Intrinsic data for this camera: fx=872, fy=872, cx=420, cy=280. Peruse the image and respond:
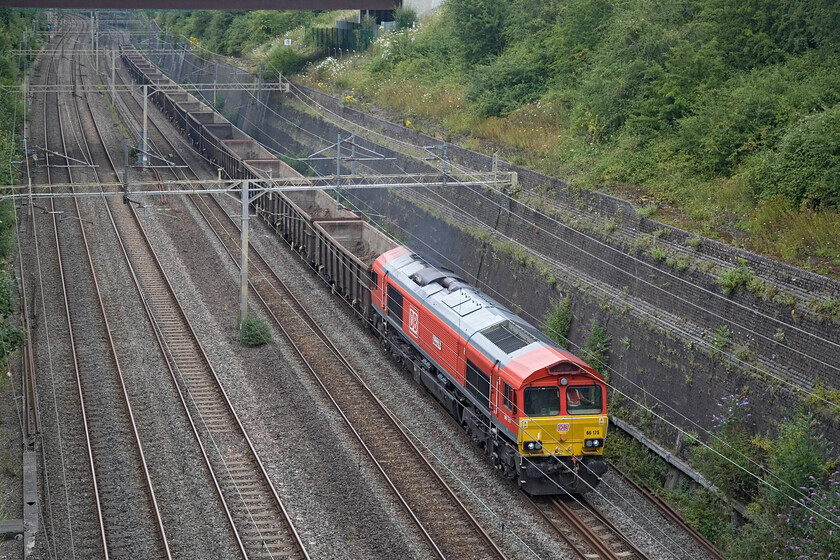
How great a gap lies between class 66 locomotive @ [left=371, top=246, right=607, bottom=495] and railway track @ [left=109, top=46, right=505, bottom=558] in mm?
1445

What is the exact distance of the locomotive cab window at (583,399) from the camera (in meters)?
17.2

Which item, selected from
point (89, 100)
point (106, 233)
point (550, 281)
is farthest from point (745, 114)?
point (89, 100)

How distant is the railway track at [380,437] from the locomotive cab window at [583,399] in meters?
2.91

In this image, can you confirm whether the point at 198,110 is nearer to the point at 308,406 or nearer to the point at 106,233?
the point at 106,233

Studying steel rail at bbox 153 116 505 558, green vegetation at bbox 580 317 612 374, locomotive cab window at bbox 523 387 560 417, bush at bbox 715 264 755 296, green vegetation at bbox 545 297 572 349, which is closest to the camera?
steel rail at bbox 153 116 505 558

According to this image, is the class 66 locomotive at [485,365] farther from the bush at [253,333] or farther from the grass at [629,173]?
the grass at [629,173]

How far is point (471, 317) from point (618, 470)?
4654 mm

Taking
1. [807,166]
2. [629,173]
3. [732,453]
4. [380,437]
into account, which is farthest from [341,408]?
[807,166]

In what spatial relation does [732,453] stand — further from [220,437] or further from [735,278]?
[220,437]

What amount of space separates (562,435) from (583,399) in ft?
2.71

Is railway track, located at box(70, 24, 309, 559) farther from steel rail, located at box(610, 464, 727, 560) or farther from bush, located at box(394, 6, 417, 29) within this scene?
bush, located at box(394, 6, 417, 29)

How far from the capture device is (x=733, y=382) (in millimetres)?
17734

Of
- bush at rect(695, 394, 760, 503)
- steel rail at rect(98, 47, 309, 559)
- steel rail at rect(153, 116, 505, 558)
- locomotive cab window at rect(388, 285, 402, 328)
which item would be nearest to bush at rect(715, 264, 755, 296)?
bush at rect(695, 394, 760, 503)

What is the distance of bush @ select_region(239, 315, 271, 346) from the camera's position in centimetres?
2509
